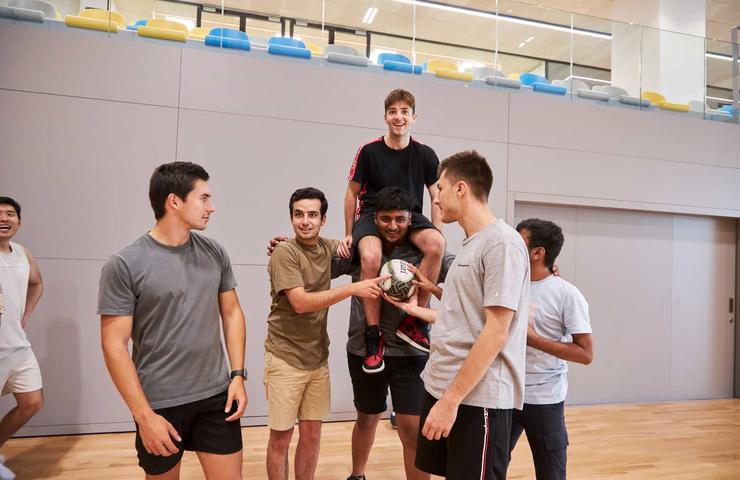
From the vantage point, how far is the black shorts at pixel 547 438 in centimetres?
196

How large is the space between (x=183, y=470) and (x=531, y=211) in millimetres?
3957

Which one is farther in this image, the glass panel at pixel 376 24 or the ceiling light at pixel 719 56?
the ceiling light at pixel 719 56

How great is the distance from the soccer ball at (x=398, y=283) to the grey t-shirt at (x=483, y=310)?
0.45 meters

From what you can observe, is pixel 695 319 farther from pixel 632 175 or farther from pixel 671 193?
pixel 632 175

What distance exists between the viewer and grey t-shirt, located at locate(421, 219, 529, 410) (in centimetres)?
151

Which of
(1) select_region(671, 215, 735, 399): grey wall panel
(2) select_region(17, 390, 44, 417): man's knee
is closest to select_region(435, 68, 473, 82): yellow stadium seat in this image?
(1) select_region(671, 215, 735, 399): grey wall panel

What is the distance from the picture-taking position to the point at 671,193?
542 centimetres

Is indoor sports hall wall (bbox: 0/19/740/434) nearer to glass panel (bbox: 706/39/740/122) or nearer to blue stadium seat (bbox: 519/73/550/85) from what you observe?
blue stadium seat (bbox: 519/73/550/85)

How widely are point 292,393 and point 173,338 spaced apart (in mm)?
822

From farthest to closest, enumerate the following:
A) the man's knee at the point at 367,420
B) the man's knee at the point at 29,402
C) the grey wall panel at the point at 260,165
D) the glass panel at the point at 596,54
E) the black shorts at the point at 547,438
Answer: the glass panel at the point at 596,54 → the grey wall panel at the point at 260,165 → the man's knee at the point at 29,402 → the man's knee at the point at 367,420 → the black shorts at the point at 547,438

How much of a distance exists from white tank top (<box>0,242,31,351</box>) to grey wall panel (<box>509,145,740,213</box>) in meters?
4.12

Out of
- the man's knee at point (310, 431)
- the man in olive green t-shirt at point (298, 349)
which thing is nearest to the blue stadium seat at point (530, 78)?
the man in olive green t-shirt at point (298, 349)

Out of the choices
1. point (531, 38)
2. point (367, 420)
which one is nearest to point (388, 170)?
point (367, 420)

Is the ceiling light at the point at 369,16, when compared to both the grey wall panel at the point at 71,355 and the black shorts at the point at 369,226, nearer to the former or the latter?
the black shorts at the point at 369,226
